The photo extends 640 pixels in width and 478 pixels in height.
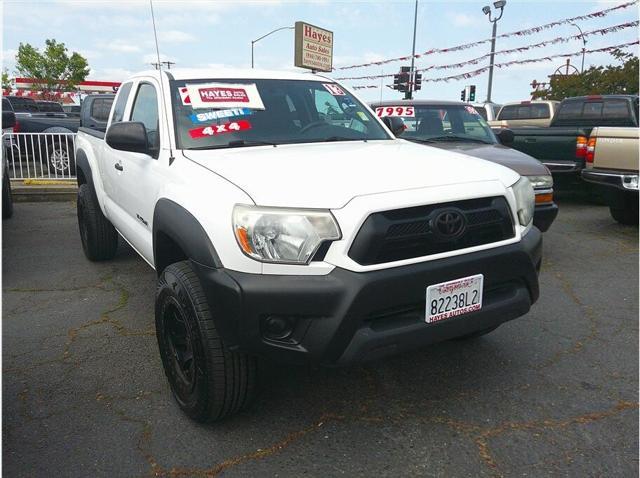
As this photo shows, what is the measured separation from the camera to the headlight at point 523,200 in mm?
2725

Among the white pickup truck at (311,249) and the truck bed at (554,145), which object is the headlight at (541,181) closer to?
the white pickup truck at (311,249)

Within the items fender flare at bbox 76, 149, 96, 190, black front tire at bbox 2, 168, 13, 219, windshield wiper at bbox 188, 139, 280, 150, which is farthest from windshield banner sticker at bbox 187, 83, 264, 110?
black front tire at bbox 2, 168, 13, 219

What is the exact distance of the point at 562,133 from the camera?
307 inches

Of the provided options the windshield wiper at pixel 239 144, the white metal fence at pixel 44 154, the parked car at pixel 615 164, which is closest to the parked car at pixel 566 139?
the parked car at pixel 615 164

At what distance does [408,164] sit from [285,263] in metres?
0.90

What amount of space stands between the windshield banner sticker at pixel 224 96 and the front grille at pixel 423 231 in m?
1.49

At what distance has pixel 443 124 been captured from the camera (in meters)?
6.55

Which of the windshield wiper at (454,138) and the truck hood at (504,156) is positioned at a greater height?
the windshield wiper at (454,138)

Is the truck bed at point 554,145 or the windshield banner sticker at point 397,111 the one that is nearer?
the windshield banner sticker at point 397,111

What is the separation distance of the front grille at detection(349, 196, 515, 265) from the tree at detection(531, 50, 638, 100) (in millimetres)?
27460

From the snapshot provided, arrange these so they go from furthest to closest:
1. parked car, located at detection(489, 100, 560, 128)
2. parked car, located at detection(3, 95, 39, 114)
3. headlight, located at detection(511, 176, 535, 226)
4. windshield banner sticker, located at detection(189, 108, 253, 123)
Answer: parked car, located at detection(3, 95, 39, 114)
parked car, located at detection(489, 100, 560, 128)
windshield banner sticker, located at detection(189, 108, 253, 123)
headlight, located at detection(511, 176, 535, 226)

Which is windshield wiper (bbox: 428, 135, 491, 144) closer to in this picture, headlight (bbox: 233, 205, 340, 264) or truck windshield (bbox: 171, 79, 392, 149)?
truck windshield (bbox: 171, 79, 392, 149)

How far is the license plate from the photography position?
2.30 m

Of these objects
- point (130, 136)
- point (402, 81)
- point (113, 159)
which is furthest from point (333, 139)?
point (402, 81)
